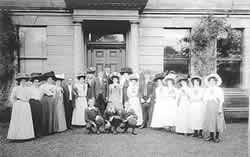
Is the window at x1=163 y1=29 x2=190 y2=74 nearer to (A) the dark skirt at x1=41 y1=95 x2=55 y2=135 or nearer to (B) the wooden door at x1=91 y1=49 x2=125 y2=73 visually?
(B) the wooden door at x1=91 y1=49 x2=125 y2=73

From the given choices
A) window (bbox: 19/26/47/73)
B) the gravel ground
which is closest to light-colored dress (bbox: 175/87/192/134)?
the gravel ground

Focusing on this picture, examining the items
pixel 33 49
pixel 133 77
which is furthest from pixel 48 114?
pixel 33 49

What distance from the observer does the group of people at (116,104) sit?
8125 millimetres

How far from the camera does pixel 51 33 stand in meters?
12.4

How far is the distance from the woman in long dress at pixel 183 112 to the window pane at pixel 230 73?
419cm

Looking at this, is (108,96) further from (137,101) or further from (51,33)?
(51,33)

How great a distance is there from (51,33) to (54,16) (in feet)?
2.32

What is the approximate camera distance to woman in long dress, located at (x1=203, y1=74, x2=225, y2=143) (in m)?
8.00

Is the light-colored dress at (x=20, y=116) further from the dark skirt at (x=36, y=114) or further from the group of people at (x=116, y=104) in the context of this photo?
the dark skirt at (x=36, y=114)

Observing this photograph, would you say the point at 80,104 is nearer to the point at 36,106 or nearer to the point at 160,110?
the point at 36,106

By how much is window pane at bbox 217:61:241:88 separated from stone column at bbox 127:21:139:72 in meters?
3.66

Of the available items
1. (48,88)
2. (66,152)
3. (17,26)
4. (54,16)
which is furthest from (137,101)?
(17,26)

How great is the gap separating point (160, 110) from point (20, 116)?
435 centimetres

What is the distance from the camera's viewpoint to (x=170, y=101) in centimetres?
990
